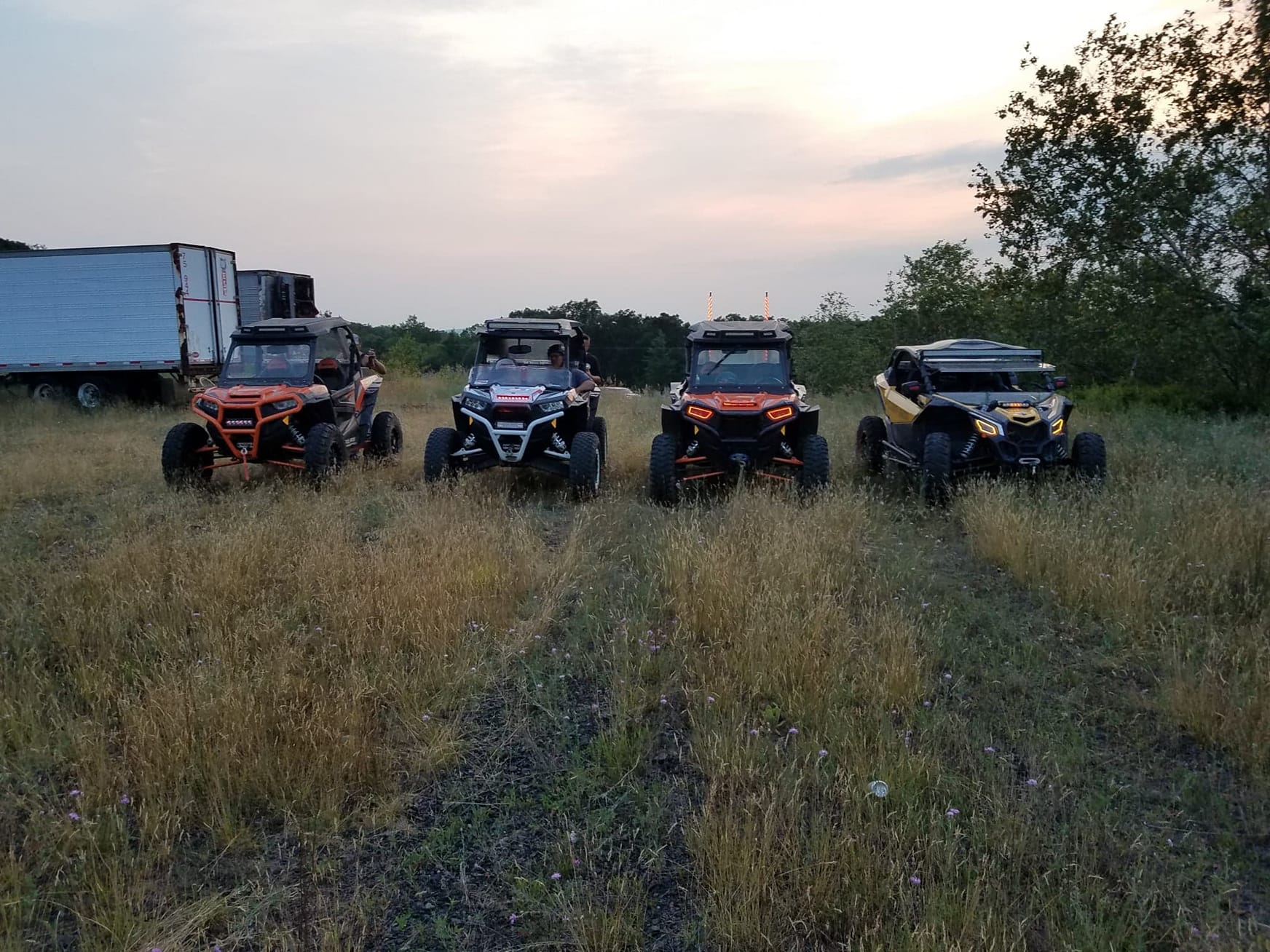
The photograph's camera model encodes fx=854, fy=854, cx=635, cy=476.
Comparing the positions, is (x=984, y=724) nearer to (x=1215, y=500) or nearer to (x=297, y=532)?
(x=1215, y=500)

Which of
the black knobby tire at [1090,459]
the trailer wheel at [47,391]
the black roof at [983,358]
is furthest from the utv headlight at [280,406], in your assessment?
the trailer wheel at [47,391]

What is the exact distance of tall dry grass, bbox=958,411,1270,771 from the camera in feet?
12.6

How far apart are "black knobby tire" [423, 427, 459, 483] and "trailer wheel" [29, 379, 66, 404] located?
13.2 meters

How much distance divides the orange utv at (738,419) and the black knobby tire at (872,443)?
1641 mm

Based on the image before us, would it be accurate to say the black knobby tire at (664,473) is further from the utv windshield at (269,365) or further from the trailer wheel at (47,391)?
the trailer wheel at (47,391)

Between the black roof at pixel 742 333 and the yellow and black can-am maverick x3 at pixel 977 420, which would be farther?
the black roof at pixel 742 333

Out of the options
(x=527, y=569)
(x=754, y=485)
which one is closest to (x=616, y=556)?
(x=527, y=569)

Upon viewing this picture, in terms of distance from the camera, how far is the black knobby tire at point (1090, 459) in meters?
8.20

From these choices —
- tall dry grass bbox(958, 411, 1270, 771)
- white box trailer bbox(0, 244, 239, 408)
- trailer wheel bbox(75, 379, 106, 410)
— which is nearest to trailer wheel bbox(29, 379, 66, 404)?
white box trailer bbox(0, 244, 239, 408)

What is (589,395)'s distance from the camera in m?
9.28

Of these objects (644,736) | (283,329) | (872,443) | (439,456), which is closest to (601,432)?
(439,456)

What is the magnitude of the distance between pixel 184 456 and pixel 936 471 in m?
7.71

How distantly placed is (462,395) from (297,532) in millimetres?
2757

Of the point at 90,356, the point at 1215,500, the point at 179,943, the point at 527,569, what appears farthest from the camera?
the point at 90,356
